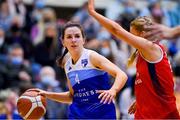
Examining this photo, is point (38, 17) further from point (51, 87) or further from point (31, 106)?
point (31, 106)

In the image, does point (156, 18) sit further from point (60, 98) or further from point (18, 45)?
point (60, 98)

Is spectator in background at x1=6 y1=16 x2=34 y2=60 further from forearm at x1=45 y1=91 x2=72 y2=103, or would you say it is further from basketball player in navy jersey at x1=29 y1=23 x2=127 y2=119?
basketball player in navy jersey at x1=29 y1=23 x2=127 y2=119

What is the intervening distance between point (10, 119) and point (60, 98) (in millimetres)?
1907

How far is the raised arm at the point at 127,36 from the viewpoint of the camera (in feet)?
22.9

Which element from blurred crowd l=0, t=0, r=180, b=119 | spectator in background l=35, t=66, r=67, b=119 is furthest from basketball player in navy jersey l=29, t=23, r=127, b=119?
spectator in background l=35, t=66, r=67, b=119

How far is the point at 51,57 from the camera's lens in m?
14.5

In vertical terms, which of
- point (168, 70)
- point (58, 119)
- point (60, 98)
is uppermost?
point (168, 70)

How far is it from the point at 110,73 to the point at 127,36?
77cm

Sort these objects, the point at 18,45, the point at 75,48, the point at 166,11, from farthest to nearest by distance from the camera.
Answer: the point at 166,11 → the point at 18,45 → the point at 75,48

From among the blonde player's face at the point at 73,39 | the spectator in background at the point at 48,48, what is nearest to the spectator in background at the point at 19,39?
the spectator in background at the point at 48,48

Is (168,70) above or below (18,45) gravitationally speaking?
above

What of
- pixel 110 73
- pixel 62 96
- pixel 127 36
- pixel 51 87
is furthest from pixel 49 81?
pixel 127 36

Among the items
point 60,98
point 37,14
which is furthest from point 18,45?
point 60,98

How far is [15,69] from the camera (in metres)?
13.5
